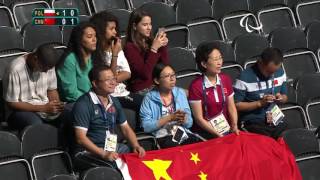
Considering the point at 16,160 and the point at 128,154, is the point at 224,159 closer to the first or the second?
the point at 128,154

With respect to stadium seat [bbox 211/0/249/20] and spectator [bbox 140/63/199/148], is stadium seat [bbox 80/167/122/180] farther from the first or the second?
stadium seat [bbox 211/0/249/20]

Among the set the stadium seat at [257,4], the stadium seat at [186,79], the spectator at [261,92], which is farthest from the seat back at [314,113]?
the stadium seat at [257,4]

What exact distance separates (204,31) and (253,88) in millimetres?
1619

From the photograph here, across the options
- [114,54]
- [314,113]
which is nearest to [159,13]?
[114,54]

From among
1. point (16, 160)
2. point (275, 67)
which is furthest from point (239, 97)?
point (16, 160)

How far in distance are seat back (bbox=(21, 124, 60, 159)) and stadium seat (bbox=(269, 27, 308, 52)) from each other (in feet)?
10.6

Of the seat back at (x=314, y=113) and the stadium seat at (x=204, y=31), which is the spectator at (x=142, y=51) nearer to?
the stadium seat at (x=204, y=31)

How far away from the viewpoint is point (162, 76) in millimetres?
8719

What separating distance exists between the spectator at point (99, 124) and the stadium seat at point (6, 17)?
202 centimetres

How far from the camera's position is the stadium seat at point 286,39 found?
1070 centimetres

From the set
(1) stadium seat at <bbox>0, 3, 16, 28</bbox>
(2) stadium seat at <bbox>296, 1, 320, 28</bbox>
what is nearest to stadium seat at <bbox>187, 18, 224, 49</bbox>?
(2) stadium seat at <bbox>296, 1, 320, 28</bbox>

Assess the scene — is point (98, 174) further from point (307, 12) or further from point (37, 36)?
point (307, 12)

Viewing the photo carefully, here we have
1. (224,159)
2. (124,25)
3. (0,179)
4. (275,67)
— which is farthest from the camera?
(124,25)

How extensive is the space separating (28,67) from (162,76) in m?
1.18
